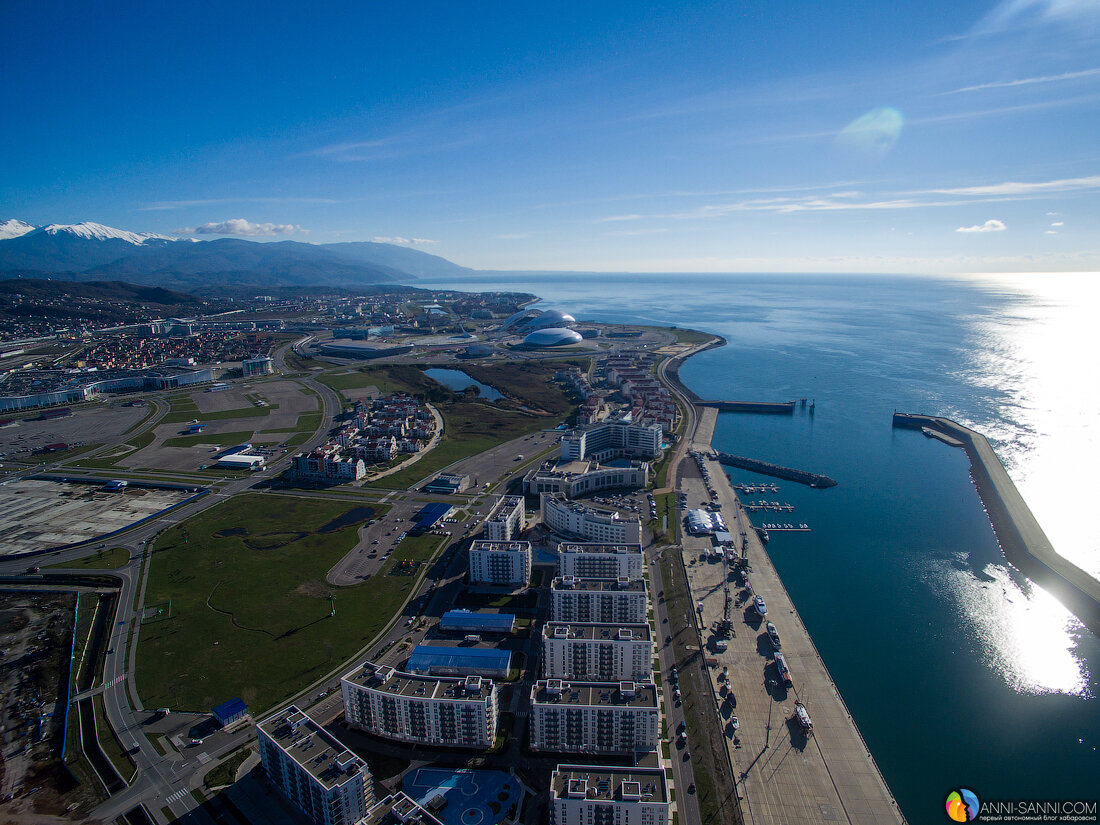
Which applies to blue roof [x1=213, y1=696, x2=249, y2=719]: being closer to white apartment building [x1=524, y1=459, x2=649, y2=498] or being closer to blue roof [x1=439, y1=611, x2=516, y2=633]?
blue roof [x1=439, y1=611, x2=516, y2=633]

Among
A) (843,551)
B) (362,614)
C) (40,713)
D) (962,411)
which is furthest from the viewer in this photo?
(962,411)

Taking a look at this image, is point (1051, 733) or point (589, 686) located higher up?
point (589, 686)

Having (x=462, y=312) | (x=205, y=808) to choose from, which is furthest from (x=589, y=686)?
(x=462, y=312)

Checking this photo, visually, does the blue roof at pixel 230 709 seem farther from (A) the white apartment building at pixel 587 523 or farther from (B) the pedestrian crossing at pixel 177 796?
(A) the white apartment building at pixel 587 523

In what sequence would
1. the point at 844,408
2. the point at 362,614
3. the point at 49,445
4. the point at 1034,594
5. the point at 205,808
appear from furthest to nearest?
the point at 844,408, the point at 49,445, the point at 1034,594, the point at 362,614, the point at 205,808

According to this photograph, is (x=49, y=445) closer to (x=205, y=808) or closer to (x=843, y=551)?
(x=205, y=808)

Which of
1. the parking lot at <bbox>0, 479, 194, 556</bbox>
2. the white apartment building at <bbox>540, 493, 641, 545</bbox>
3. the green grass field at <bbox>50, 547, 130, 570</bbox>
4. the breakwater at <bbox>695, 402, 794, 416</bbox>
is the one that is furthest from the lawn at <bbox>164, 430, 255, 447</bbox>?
the breakwater at <bbox>695, 402, 794, 416</bbox>

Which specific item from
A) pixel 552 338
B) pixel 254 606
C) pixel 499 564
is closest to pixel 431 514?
pixel 499 564

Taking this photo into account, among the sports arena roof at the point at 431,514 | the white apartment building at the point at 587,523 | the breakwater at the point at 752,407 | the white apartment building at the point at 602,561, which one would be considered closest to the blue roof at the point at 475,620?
the white apartment building at the point at 602,561

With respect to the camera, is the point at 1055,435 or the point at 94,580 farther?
the point at 1055,435
